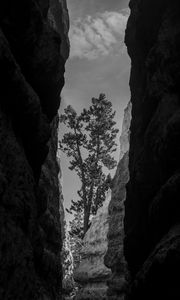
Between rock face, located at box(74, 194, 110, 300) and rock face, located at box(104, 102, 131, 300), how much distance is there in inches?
76.5

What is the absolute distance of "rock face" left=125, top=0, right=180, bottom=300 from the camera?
11.0 m

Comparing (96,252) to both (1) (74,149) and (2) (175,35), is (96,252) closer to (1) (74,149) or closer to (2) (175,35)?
(1) (74,149)

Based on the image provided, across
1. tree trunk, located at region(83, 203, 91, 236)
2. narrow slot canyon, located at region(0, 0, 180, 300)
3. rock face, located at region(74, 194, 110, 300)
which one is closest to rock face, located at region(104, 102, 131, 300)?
rock face, located at region(74, 194, 110, 300)

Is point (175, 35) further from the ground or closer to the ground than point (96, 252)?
further from the ground

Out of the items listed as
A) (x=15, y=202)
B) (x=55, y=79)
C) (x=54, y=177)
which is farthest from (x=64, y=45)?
(x=15, y=202)


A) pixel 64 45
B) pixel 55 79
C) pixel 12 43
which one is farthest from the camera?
pixel 64 45

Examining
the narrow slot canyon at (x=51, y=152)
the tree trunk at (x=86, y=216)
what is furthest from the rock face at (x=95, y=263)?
the narrow slot canyon at (x=51, y=152)

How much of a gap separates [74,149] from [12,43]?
24152 mm

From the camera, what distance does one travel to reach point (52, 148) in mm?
24969

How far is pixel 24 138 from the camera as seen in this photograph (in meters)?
13.8

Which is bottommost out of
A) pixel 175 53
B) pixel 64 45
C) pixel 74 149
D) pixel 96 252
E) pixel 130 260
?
pixel 130 260

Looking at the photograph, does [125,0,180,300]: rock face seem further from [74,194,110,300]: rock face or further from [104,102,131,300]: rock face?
[74,194,110,300]: rock face

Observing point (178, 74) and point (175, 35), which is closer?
point (178, 74)

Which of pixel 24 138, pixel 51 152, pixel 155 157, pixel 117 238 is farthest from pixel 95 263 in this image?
pixel 24 138
